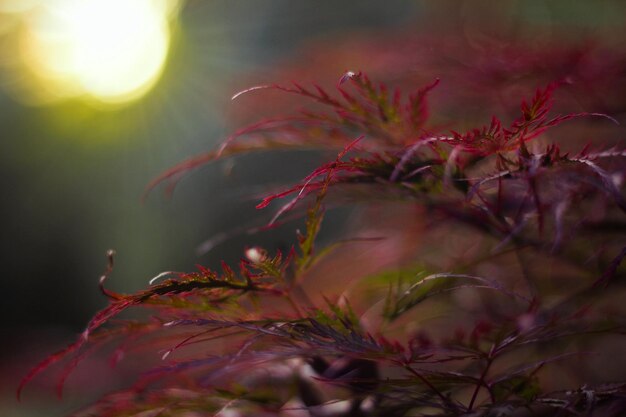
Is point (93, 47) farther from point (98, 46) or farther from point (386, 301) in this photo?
point (386, 301)

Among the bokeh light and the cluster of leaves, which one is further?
the bokeh light

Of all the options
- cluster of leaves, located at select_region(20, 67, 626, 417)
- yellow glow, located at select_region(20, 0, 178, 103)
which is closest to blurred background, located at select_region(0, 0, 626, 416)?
yellow glow, located at select_region(20, 0, 178, 103)

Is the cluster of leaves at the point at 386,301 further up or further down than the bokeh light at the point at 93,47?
further down

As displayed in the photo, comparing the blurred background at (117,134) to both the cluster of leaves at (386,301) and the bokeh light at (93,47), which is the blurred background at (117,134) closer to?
the bokeh light at (93,47)

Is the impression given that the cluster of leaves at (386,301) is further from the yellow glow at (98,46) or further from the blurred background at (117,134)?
the yellow glow at (98,46)

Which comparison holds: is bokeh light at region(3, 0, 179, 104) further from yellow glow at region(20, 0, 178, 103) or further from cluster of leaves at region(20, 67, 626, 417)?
cluster of leaves at region(20, 67, 626, 417)

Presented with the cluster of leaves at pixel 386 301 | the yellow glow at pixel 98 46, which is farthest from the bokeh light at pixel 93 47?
the cluster of leaves at pixel 386 301

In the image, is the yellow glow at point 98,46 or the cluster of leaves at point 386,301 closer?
the cluster of leaves at point 386,301
